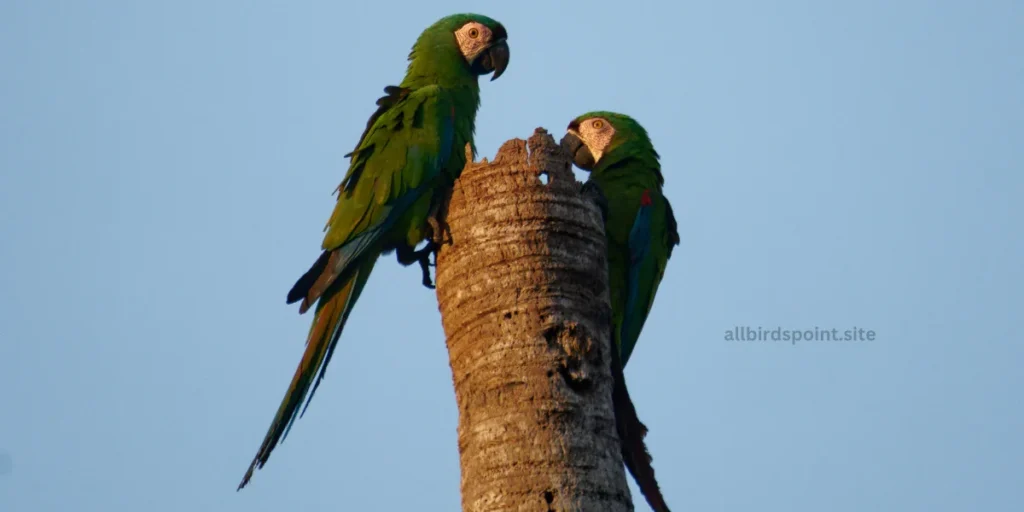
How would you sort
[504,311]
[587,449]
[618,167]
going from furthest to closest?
[618,167]
[504,311]
[587,449]

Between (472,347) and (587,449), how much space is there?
1.94 ft

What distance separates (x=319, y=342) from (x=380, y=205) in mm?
699

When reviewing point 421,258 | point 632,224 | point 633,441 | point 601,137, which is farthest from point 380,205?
point 601,137

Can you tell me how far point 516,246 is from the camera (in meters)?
4.06

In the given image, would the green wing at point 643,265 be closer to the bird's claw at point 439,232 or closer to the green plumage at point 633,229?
the green plumage at point 633,229

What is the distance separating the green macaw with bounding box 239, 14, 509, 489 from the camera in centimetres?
495

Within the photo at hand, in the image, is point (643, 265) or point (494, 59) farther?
point (494, 59)

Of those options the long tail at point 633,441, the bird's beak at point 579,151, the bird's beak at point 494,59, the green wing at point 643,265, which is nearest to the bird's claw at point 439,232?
the long tail at point 633,441

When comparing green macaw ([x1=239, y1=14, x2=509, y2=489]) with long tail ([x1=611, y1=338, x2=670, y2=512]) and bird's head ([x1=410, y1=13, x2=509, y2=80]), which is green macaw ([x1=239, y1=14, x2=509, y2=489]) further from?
long tail ([x1=611, y1=338, x2=670, y2=512])

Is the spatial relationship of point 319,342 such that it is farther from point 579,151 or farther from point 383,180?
point 579,151

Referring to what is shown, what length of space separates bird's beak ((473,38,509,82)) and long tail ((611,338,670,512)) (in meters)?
2.49

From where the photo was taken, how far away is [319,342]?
4992 millimetres

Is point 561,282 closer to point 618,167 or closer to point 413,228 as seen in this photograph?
point 413,228

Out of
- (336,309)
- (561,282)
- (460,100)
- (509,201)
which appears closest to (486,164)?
(509,201)
